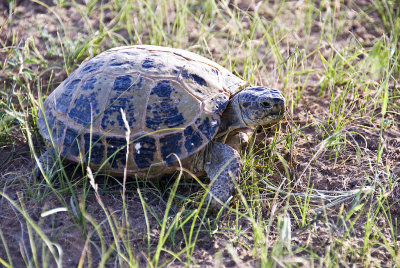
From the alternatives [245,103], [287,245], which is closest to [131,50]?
[245,103]

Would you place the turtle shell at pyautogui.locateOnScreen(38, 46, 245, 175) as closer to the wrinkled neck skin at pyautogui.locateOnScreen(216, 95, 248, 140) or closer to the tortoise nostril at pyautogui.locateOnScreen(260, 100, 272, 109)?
the wrinkled neck skin at pyautogui.locateOnScreen(216, 95, 248, 140)

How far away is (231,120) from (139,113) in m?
0.69

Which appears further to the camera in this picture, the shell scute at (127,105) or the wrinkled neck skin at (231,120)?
the wrinkled neck skin at (231,120)

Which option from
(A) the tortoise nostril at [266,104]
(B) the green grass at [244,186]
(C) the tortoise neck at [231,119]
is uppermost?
(A) the tortoise nostril at [266,104]

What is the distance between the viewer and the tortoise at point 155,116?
9.87 ft

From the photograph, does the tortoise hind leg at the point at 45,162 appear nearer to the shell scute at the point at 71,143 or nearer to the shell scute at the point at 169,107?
the shell scute at the point at 71,143

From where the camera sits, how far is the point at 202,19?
5.06 m

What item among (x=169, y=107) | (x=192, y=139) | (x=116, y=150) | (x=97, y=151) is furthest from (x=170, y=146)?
(x=97, y=151)

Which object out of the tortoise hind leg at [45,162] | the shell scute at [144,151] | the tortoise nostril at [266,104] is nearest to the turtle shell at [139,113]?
the shell scute at [144,151]

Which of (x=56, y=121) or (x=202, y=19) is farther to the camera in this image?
(x=202, y=19)

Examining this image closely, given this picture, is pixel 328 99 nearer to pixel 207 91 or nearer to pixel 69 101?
pixel 207 91

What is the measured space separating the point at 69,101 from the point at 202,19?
2.34m

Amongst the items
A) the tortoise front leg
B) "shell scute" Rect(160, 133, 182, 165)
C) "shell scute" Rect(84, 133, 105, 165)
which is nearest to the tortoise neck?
the tortoise front leg

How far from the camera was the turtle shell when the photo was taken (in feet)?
9.87
